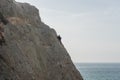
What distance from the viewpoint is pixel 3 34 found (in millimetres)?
24047

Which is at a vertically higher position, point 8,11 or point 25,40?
point 8,11

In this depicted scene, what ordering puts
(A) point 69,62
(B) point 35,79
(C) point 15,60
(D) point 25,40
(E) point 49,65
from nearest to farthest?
(C) point 15,60 < (B) point 35,79 < (D) point 25,40 < (E) point 49,65 < (A) point 69,62

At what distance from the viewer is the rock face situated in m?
23.4

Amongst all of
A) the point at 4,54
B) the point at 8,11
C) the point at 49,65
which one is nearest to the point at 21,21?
the point at 8,11

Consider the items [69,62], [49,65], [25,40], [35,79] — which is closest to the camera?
[35,79]

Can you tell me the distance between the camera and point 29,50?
26.6 m

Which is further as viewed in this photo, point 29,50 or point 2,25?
point 29,50

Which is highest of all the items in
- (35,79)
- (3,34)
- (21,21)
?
(21,21)

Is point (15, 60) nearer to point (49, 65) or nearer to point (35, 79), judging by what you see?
point (35, 79)

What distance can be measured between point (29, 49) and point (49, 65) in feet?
9.87

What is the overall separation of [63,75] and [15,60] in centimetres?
728

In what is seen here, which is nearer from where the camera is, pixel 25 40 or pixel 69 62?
pixel 25 40

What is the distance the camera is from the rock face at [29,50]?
76.6ft

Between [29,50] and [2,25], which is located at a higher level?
[2,25]
